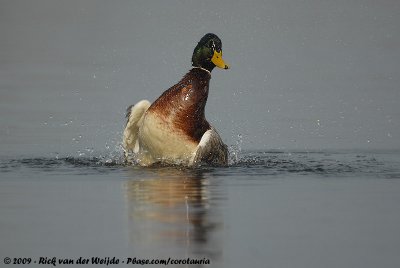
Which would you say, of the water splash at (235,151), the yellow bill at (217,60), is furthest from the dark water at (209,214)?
the yellow bill at (217,60)

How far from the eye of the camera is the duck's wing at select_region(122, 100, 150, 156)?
12.4 meters

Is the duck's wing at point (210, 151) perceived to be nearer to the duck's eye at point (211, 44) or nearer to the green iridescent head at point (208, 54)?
the green iridescent head at point (208, 54)

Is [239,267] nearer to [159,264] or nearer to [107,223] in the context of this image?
[159,264]

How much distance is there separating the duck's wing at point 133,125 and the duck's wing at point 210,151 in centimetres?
93

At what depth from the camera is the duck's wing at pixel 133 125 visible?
40.7 feet

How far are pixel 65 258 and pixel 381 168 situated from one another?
6.68 m

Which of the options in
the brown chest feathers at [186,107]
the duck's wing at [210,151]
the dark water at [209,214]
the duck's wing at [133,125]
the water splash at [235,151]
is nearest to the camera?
the dark water at [209,214]

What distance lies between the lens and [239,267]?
18.9ft

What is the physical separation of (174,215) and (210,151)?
13.4ft

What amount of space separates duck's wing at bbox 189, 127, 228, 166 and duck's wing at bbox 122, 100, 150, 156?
93 centimetres

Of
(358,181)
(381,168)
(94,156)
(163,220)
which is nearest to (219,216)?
(163,220)

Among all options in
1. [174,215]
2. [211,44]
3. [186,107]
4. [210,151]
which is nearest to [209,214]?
[174,215]

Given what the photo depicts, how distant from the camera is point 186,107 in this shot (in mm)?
11797

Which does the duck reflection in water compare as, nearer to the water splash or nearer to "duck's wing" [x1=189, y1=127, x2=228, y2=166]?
"duck's wing" [x1=189, y1=127, x2=228, y2=166]
